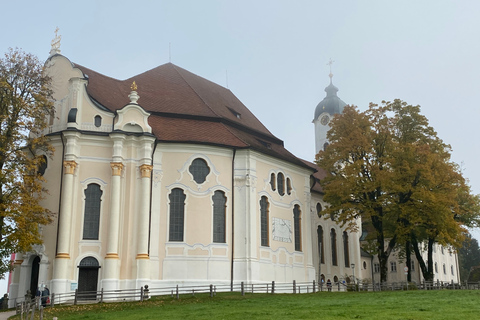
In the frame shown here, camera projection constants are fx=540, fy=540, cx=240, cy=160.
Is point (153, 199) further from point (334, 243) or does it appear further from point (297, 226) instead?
→ point (334, 243)

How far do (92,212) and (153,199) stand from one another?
3632 mm

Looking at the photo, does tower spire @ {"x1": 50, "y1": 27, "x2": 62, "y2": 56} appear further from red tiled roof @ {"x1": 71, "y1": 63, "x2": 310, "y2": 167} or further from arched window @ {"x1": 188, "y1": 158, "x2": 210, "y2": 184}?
arched window @ {"x1": 188, "y1": 158, "x2": 210, "y2": 184}

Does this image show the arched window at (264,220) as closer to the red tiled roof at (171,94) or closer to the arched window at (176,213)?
the arched window at (176,213)

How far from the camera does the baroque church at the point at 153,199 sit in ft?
102

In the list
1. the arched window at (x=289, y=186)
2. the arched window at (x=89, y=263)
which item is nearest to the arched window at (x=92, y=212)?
the arched window at (x=89, y=263)

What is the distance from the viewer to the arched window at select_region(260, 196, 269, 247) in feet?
115

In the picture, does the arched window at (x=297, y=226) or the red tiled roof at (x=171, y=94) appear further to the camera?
the arched window at (x=297, y=226)

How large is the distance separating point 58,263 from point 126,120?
372 inches

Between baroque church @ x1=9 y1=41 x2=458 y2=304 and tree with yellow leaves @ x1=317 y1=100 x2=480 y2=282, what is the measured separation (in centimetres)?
388

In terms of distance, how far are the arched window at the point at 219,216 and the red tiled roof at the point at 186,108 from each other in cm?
339

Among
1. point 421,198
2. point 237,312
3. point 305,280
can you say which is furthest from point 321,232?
point 237,312

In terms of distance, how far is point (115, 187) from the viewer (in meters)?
32.0

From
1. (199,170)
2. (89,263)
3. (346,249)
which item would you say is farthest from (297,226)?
(89,263)

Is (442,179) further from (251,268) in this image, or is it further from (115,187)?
(115,187)
